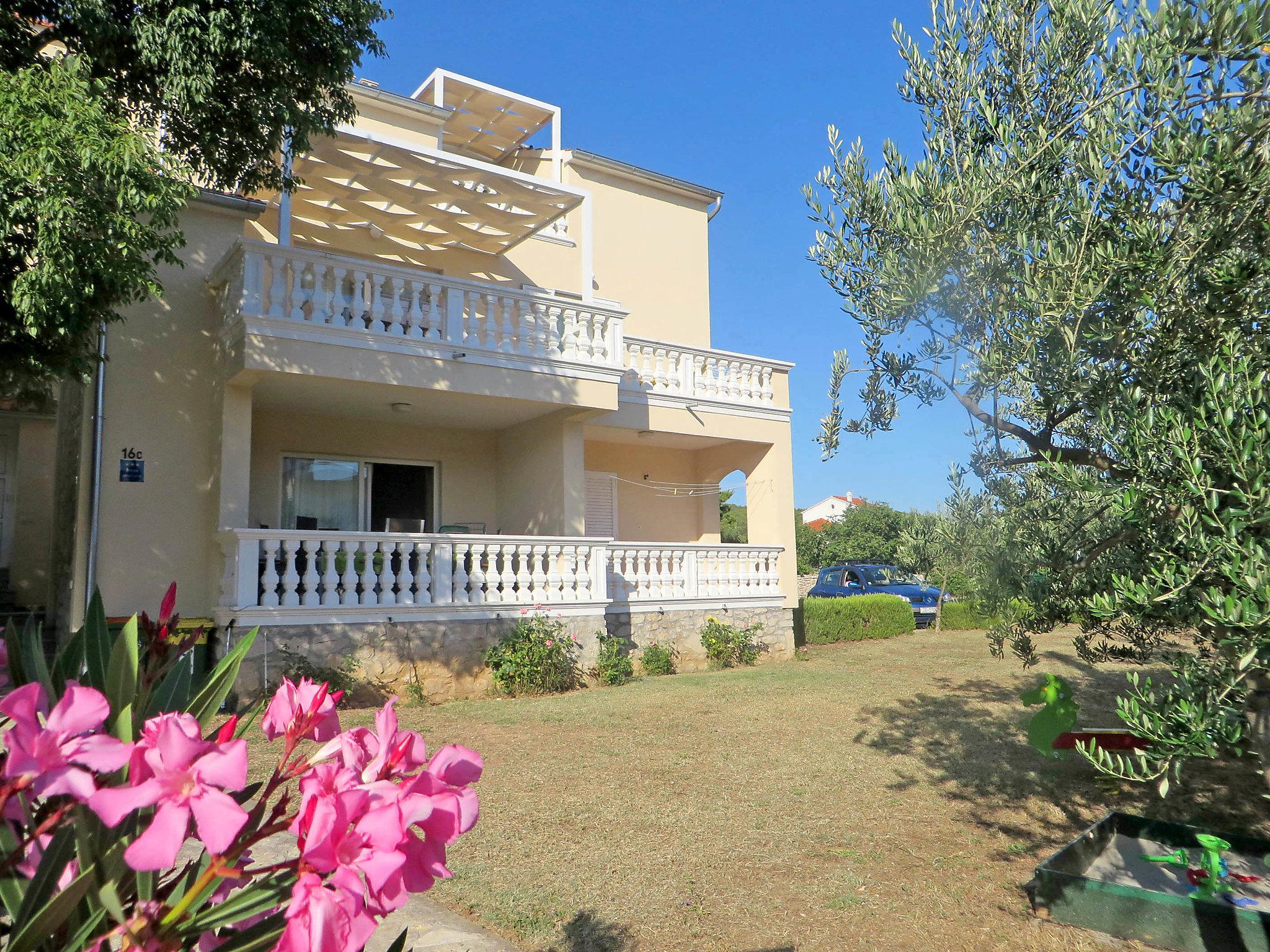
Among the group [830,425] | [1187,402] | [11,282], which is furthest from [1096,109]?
[11,282]

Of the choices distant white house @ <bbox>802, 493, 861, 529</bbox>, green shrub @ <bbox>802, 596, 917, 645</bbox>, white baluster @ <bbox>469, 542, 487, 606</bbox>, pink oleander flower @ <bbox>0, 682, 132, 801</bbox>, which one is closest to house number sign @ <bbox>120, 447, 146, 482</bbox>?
white baluster @ <bbox>469, 542, 487, 606</bbox>

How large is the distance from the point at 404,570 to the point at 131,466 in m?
3.67

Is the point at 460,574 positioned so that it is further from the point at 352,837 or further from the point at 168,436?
the point at 352,837

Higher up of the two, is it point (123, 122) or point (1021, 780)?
point (123, 122)

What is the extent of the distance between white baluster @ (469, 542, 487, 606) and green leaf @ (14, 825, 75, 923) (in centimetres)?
1037

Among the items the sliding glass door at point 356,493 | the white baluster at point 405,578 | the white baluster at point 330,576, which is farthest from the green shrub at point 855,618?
the white baluster at point 330,576

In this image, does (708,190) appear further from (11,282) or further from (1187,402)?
(1187,402)

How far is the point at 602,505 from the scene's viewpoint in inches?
634

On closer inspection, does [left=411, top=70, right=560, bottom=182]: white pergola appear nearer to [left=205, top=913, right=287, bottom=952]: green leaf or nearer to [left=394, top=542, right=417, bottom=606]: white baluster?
[left=394, top=542, right=417, bottom=606]: white baluster

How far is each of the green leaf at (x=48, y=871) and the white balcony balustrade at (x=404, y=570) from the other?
954cm

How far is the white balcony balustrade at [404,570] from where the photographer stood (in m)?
10.1

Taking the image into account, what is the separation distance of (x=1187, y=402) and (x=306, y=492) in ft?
40.5

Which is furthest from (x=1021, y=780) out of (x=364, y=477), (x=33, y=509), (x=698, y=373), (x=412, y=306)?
(x=33, y=509)

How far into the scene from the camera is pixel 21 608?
13.4m
